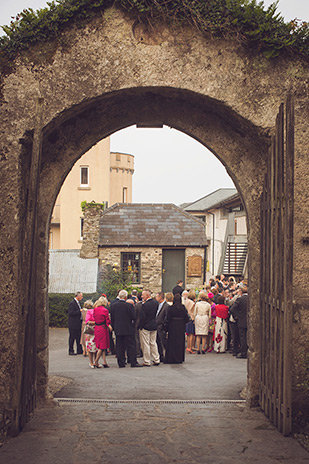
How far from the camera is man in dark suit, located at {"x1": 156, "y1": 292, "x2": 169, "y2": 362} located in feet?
39.5

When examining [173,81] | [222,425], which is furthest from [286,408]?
[173,81]

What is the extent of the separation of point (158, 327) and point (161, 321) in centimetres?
33

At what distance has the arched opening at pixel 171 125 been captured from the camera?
23.7ft

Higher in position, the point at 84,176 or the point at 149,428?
the point at 84,176

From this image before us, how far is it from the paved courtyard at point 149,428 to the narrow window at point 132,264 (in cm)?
1506

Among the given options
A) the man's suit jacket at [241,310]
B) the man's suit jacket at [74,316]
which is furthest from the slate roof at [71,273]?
the man's suit jacket at [241,310]

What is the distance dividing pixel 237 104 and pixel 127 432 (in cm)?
391

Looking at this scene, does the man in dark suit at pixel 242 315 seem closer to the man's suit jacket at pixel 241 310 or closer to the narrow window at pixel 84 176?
the man's suit jacket at pixel 241 310

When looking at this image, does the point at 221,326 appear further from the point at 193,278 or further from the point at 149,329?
the point at 193,278

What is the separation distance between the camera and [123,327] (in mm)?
11156

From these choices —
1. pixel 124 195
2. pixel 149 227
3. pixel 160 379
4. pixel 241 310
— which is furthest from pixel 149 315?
pixel 124 195

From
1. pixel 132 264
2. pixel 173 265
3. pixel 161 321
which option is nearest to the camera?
pixel 161 321

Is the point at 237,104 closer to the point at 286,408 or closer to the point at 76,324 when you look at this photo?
the point at 286,408

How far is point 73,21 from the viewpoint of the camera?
6.48 metres
